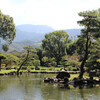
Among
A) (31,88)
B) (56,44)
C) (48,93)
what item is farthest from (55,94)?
(56,44)

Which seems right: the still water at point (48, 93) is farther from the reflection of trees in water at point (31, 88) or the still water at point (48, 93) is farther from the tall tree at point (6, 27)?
the tall tree at point (6, 27)

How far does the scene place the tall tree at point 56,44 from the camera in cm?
7000

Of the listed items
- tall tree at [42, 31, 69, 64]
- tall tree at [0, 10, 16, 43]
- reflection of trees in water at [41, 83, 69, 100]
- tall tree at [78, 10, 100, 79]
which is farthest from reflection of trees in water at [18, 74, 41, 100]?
tall tree at [42, 31, 69, 64]

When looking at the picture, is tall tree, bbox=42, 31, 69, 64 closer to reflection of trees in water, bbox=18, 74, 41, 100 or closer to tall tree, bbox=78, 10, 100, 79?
tall tree, bbox=78, 10, 100, 79

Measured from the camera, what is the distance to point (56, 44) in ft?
235

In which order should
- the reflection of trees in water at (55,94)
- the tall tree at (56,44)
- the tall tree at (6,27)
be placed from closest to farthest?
1. the reflection of trees in water at (55,94)
2. the tall tree at (6,27)
3. the tall tree at (56,44)

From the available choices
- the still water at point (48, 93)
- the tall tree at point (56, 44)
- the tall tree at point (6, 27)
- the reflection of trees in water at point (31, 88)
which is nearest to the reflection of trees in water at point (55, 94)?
the still water at point (48, 93)

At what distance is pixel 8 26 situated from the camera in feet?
125

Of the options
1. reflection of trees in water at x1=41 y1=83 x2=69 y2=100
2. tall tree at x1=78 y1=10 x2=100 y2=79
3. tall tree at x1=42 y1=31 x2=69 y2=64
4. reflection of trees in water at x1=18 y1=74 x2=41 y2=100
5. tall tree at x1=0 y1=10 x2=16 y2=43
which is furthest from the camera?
tall tree at x1=42 y1=31 x2=69 y2=64

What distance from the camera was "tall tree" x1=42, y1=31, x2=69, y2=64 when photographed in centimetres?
7000

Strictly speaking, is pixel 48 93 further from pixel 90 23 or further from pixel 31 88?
pixel 90 23

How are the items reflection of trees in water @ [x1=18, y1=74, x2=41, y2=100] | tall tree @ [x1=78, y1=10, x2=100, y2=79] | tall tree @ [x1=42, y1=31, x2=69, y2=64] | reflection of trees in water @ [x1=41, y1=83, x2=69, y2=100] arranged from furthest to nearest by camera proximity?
tall tree @ [x1=42, y1=31, x2=69, y2=64] < tall tree @ [x1=78, y1=10, x2=100, y2=79] < reflection of trees in water @ [x1=18, y1=74, x2=41, y2=100] < reflection of trees in water @ [x1=41, y1=83, x2=69, y2=100]

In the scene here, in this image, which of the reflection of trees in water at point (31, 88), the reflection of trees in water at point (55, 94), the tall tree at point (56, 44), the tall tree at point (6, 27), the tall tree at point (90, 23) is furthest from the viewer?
the tall tree at point (56, 44)

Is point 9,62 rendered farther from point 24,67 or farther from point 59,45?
point 59,45
